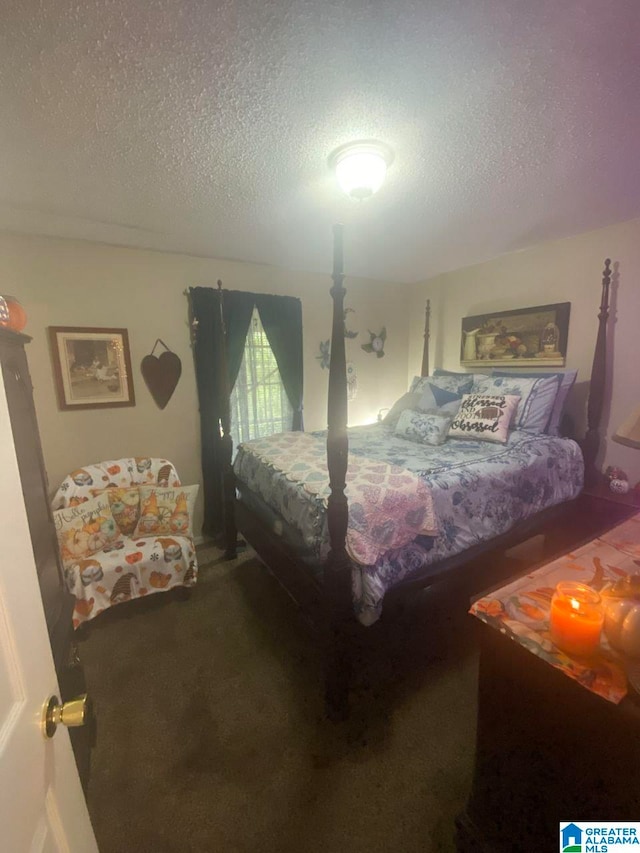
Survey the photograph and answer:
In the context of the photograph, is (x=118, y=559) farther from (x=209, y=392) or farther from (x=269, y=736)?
(x=209, y=392)

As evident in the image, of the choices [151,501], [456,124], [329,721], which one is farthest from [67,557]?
[456,124]

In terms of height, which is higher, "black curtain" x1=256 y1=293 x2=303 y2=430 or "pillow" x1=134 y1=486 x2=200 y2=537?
"black curtain" x1=256 y1=293 x2=303 y2=430

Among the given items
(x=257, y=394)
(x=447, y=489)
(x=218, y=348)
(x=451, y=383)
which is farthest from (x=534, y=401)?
(x=218, y=348)

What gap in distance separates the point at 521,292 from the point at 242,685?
142 inches

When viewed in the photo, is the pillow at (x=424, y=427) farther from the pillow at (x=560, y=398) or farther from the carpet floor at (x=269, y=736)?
the carpet floor at (x=269, y=736)

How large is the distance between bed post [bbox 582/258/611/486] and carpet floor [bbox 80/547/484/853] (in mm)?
1560

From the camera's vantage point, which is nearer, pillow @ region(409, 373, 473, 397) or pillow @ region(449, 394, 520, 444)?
pillow @ region(449, 394, 520, 444)

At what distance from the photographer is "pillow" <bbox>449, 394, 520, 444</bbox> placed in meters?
2.56

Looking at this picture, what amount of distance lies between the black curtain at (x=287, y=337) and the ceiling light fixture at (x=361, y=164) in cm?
165

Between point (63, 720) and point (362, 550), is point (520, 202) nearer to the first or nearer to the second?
point (362, 550)

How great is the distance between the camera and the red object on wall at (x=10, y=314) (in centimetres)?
132

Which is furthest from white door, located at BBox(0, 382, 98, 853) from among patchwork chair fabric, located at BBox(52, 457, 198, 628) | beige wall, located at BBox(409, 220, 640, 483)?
beige wall, located at BBox(409, 220, 640, 483)

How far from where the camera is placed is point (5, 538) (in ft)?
2.04

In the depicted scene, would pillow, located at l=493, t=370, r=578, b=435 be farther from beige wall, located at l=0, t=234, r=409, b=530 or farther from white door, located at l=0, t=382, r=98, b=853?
white door, located at l=0, t=382, r=98, b=853
